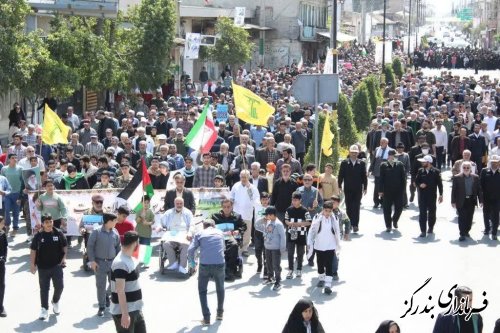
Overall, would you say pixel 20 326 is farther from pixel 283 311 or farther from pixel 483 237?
pixel 483 237

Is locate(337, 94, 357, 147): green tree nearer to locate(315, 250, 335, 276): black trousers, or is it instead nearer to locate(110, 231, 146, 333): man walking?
locate(315, 250, 335, 276): black trousers

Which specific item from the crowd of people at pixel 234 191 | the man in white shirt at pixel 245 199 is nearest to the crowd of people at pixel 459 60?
the crowd of people at pixel 234 191

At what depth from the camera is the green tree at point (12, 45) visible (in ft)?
77.4

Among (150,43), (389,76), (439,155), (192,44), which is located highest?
(192,44)

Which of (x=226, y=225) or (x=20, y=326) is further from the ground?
(x=226, y=225)

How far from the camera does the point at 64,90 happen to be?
2670 cm

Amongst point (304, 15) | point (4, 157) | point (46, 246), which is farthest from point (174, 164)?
point (304, 15)

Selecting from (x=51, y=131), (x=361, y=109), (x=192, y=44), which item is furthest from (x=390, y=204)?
(x=192, y=44)

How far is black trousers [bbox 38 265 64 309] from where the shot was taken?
41.7 ft

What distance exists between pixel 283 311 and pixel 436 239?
5585mm

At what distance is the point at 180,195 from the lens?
16453 millimetres

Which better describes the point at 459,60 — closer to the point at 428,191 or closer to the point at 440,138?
the point at 440,138

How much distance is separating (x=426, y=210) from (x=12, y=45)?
11.0 metres

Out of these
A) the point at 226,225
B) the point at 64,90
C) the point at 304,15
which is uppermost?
the point at 304,15
